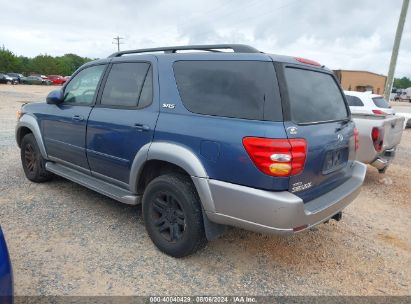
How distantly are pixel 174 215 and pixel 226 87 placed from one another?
125cm

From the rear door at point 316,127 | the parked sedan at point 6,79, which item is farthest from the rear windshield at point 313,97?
the parked sedan at point 6,79

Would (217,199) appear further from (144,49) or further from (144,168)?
(144,49)

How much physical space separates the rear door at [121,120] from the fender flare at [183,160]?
0.12m

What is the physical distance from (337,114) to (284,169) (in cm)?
124

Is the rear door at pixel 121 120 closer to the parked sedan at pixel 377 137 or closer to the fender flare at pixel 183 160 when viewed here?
the fender flare at pixel 183 160

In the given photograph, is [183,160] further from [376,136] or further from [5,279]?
[376,136]

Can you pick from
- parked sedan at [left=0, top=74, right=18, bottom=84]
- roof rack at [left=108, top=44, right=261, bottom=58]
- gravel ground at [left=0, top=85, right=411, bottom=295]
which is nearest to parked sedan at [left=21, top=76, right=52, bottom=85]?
parked sedan at [left=0, top=74, right=18, bottom=84]

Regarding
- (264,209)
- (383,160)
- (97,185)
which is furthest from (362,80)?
(264,209)

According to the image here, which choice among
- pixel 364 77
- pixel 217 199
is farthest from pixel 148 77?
pixel 364 77

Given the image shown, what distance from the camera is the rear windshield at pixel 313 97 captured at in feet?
8.98

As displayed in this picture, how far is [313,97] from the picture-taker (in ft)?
9.97

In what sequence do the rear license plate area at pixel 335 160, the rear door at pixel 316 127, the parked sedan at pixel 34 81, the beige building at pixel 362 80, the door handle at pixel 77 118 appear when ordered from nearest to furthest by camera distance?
the rear door at pixel 316 127 < the rear license plate area at pixel 335 160 < the door handle at pixel 77 118 < the beige building at pixel 362 80 < the parked sedan at pixel 34 81

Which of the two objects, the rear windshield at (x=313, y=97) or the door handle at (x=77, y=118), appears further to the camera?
the door handle at (x=77, y=118)

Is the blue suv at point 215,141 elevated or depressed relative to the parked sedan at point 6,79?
elevated
